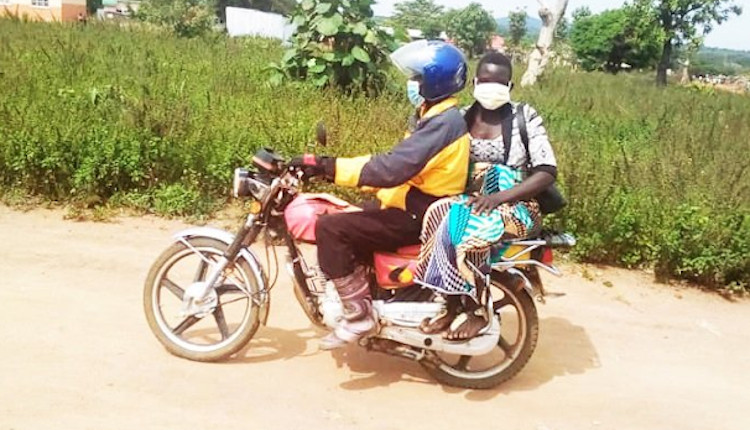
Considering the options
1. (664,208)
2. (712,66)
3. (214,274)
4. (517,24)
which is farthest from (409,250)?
(712,66)

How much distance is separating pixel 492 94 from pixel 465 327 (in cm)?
111

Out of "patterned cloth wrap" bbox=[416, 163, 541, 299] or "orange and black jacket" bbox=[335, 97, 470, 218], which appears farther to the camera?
"patterned cloth wrap" bbox=[416, 163, 541, 299]

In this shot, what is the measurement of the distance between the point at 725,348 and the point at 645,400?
3.47 feet

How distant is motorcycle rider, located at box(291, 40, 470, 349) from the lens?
3.40 metres

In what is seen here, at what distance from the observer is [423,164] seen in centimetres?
343

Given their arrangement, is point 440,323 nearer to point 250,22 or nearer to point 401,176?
point 401,176

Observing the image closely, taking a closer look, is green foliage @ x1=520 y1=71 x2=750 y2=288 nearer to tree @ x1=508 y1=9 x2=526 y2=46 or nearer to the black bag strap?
the black bag strap

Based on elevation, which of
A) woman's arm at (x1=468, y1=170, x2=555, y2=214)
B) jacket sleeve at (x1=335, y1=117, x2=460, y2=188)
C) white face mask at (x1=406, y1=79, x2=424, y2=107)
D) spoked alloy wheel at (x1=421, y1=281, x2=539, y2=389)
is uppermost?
white face mask at (x1=406, y1=79, x2=424, y2=107)

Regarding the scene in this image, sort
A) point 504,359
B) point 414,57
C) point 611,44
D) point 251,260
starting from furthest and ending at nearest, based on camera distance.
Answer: point 611,44 → point 504,359 → point 251,260 → point 414,57

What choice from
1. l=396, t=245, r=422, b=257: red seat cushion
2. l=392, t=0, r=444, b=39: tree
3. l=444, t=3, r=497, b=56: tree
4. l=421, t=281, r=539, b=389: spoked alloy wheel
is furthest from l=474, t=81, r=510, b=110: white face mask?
l=392, t=0, r=444, b=39: tree

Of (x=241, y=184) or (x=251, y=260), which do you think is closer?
(x=241, y=184)

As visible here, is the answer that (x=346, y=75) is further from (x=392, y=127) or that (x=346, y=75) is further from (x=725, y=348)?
(x=725, y=348)

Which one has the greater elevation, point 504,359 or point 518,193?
point 518,193

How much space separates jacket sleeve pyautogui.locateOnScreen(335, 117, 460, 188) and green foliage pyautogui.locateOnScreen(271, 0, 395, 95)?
5231 millimetres
